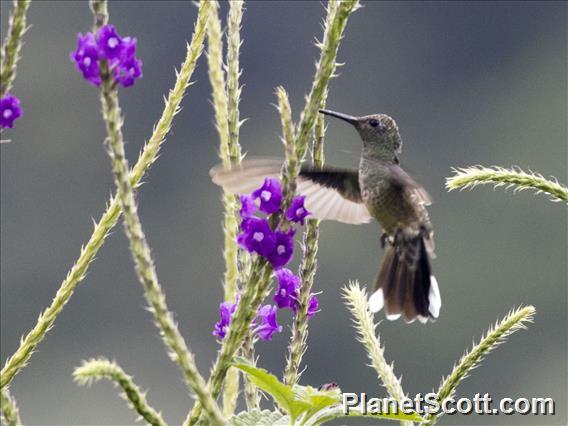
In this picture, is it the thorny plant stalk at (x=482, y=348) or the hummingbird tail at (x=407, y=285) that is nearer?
the thorny plant stalk at (x=482, y=348)

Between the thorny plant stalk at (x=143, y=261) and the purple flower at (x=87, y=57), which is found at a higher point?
the purple flower at (x=87, y=57)

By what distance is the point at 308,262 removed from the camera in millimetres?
2398

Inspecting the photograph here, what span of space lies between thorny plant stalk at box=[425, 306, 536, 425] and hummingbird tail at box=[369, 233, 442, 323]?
1.72ft

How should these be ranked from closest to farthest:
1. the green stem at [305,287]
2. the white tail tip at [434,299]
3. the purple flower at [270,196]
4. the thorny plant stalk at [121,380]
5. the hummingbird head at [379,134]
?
the thorny plant stalk at [121,380] → the purple flower at [270,196] → the green stem at [305,287] → the white tail tip at [434,299] → the hummingbird head at [379,134]

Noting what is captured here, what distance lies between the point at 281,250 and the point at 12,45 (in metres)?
0.78

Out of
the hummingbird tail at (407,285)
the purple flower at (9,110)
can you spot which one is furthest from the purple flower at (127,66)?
the hummingbird tail at (407,285)

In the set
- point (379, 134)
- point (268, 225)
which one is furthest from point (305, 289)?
point (379, 134)

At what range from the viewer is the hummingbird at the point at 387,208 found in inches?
117

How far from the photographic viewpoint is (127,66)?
187cm

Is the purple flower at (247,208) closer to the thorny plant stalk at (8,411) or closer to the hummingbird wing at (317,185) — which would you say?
the hummingbird wing at (317,185)

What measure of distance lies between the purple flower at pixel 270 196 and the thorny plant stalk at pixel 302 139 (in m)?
0.08

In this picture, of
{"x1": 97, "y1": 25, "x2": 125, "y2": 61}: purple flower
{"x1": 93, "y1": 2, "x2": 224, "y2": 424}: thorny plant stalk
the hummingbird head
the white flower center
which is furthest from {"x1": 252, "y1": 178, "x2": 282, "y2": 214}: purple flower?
the hummingbird head

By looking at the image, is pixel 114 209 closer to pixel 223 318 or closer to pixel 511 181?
pixel 223 318

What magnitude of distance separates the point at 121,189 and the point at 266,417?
2.37ft
